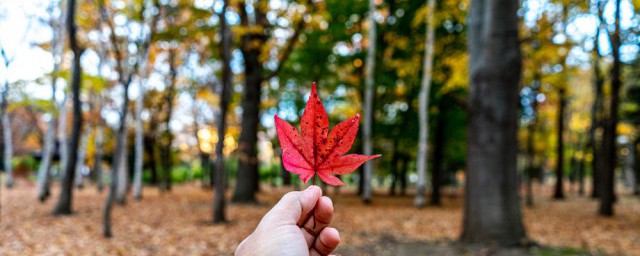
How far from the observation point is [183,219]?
953 cm

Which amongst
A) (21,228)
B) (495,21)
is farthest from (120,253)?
(495,21)

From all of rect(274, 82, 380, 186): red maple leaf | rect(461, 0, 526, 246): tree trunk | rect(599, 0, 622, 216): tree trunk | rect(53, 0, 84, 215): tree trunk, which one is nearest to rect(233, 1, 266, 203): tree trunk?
rect(53, 0, 84, 215): tree trunk

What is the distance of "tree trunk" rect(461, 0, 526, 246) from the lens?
19.8ft

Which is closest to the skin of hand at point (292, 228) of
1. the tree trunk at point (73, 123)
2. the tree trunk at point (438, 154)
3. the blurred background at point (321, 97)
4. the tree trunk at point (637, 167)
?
the blurred background at point (321, 97)

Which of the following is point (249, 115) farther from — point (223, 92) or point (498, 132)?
point (498, 132)

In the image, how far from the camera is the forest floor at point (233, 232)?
6.21 m

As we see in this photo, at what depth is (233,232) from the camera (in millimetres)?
7957

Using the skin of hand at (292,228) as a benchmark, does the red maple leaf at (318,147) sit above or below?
above

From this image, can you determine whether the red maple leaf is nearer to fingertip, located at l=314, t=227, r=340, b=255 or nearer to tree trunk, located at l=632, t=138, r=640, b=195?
fingertip, located at l=314, t=227, r=340, b=255

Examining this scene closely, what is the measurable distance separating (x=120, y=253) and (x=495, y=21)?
6168mm

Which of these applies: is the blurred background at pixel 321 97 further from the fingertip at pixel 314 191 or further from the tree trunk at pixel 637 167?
the fingertip at pixel 314 191

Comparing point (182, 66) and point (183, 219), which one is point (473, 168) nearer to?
point (183, 219)

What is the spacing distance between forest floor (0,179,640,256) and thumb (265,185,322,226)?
544 centimetres

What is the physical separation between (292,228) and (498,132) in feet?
18.3
